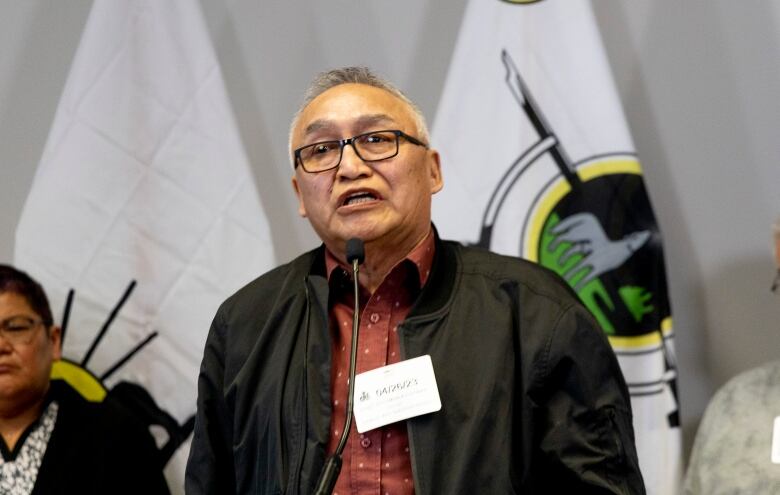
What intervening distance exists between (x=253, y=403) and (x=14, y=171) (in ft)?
5.23

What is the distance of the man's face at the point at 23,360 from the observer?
2434 millimetres

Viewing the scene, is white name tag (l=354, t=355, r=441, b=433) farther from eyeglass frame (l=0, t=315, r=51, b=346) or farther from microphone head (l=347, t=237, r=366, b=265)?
eyeglass frame (l=0, t=315, r=51, b=346)

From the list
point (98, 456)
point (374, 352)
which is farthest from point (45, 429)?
point (374, 352)

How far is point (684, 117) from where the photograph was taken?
248 centimetres

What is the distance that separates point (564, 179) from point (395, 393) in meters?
1.07

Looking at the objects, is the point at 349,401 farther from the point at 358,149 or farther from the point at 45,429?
the point at 45,429

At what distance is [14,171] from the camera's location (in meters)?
2.81

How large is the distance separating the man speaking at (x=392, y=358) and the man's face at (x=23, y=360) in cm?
97

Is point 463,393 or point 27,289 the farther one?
point 27,289

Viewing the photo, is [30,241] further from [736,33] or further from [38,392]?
[736,33]

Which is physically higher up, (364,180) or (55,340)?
(364,180)

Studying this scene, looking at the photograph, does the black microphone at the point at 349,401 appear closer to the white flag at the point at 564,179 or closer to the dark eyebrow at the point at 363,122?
the dark eyebrow at the point at 363,122

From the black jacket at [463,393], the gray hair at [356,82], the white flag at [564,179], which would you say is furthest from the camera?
the white flag at [564,179]

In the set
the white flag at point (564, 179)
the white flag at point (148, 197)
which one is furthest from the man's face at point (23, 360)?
the white flag at point (564, 179)
